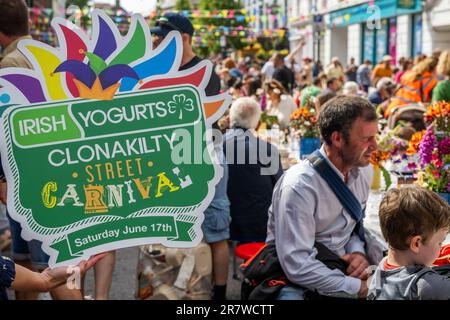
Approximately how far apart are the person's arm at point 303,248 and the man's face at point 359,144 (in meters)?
0.22

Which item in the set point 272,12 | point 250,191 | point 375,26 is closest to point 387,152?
point 250,191

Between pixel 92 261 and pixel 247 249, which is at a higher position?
pixel 92 261

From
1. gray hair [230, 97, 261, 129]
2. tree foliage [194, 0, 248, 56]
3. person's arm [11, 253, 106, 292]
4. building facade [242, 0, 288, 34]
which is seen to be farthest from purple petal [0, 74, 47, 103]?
tree foliage [194, 0, 248, 56]

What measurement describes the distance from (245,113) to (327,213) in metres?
1.51

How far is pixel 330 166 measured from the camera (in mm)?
2445

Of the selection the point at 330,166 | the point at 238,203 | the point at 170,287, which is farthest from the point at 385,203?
the point at 238,203

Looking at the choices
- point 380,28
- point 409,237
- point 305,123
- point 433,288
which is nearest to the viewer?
point 433,288

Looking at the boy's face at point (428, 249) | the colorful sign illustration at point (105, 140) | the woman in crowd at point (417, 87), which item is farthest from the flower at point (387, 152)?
the woman in crowd at point (417, 87)

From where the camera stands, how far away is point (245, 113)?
384cm

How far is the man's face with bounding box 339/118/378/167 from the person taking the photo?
96.8 inches

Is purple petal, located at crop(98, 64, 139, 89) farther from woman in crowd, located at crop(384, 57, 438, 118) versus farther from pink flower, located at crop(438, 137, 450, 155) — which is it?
woman in crowd, located at crop(384, 57, 438, 118)

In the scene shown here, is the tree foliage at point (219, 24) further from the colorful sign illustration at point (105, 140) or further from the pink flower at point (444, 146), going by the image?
the colorful sign illustration at point (105, 140)

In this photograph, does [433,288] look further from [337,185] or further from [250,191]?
[250,191]
